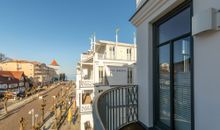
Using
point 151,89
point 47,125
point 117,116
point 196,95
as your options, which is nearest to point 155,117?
point 151,89

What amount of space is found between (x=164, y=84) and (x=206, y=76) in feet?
3.62

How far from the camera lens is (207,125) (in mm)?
1680

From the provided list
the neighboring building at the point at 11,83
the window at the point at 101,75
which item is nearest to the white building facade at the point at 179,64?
the window at the point at 101,75

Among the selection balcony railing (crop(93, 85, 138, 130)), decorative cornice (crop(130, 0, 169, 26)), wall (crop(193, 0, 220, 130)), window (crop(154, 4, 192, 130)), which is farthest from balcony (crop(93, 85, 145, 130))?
wall (crop(193, 0, 220, 130))

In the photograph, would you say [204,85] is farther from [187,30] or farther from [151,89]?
[151,89]

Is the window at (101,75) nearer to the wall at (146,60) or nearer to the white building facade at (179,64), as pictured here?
the white building facade at (179,64)

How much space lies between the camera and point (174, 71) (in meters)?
2.48

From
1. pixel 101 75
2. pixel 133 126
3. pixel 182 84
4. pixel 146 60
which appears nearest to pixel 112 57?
pixel 101 75

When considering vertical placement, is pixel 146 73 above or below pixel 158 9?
below

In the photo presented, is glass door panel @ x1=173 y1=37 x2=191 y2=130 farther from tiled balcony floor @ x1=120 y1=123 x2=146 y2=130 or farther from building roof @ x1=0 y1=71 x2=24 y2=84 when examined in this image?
building roof @ x1=0 y1=71 x2=24 y2=84

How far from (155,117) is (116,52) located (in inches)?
571

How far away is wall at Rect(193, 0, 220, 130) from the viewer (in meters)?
1.56

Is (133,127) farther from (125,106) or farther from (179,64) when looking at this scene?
(179,64)

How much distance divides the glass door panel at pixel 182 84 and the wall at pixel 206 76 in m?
Result: 0.25
